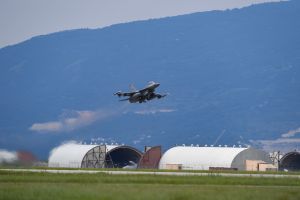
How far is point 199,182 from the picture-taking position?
6419 cm

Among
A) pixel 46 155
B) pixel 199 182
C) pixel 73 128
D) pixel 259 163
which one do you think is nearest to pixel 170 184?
pixel 199 182

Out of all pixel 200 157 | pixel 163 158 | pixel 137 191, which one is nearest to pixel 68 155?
pixel 163 158

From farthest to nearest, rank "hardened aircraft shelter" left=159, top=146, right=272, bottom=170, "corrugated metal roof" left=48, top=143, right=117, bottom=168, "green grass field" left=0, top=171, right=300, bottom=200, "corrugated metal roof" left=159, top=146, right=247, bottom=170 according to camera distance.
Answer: "corrugated metal roof" left=48, top=143, right=117, bottom=168
"corrugated metal roof" left=159, top=146, right=247, bottom=170
"hardened aircraft shelter" left=159, top=146, right=272, bottom=170
"green grass field" left=0, top=171, right=300, bottom=200

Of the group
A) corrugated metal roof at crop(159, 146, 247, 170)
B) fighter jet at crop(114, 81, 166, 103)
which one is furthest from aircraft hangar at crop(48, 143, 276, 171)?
fighter jet at crop(114, 81, 166, 103)

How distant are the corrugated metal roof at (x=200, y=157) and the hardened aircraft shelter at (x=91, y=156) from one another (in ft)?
18.6

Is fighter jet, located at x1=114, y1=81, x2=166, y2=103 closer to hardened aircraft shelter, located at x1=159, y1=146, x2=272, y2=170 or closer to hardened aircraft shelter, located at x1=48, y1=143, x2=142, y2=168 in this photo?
hardened aircraft shelter, located at x1=159, y1=146, x2=272, y2=170

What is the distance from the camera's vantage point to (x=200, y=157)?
131 metres

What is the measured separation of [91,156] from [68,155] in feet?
16.0

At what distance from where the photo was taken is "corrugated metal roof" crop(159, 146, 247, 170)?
12637cm

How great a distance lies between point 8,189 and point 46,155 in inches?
3165

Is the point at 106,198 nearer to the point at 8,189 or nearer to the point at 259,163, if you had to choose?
the point at 8,189

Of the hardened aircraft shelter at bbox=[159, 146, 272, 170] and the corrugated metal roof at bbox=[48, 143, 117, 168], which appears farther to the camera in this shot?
the corrugated metal roof at bbox=[48, 143, 117, 168]

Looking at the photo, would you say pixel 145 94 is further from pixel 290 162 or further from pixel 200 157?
pixel 290 162

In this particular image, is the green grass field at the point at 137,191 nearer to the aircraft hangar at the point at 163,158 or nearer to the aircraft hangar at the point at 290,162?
the aircraft hangar at the point at 163,158
